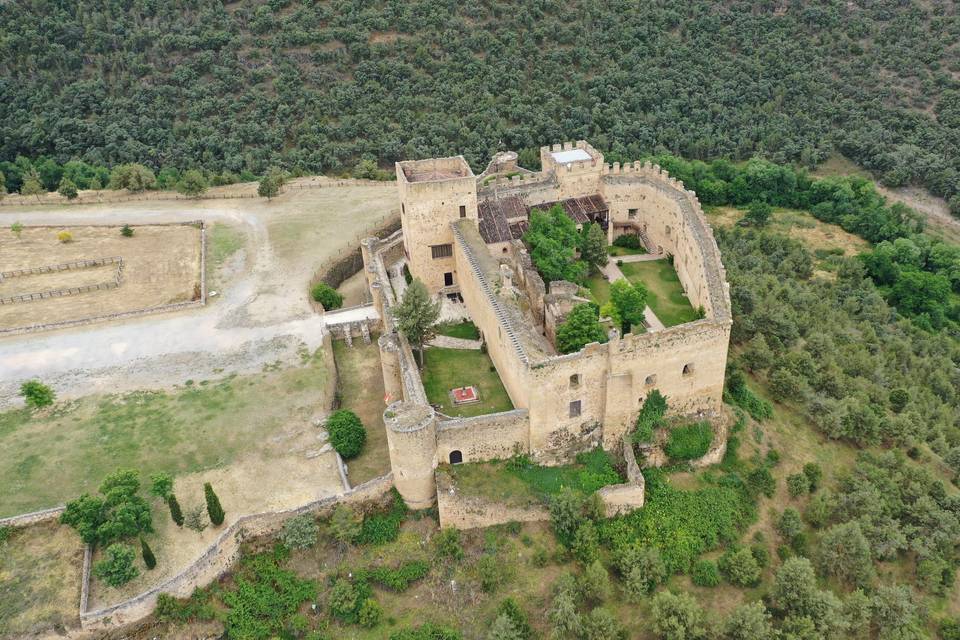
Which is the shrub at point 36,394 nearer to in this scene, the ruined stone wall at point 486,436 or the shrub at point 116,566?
the shrub at point 116,566

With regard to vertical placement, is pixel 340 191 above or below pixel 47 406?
above

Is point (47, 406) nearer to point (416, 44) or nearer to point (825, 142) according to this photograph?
point (416, 44)

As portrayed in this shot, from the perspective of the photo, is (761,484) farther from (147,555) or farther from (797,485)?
(147,555)

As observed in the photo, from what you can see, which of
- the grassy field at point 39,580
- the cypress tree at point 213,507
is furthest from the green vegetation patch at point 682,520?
the grassy field at point 39,580

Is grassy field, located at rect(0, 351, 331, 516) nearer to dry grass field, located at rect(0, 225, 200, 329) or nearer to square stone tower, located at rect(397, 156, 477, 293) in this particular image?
square stone tower, located at rect(397, 156, 477, 293)

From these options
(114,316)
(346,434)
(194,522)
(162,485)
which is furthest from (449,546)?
(114,316)

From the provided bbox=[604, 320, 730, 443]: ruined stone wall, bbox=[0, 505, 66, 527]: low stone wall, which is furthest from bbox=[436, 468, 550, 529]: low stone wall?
bbox=[0, 505, 66, 527]: low stone wall

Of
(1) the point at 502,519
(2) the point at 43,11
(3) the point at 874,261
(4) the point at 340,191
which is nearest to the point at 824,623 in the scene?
(1) the point at 502,519

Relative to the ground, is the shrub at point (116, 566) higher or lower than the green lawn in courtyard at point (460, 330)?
lower
